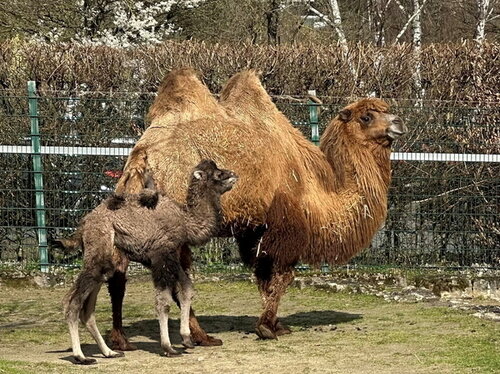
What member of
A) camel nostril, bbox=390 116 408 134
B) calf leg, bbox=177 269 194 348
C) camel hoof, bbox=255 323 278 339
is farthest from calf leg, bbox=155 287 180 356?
camel nostril, bbox=390 116 408 134

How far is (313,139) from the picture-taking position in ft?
48.0

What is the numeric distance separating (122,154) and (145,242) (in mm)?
5145

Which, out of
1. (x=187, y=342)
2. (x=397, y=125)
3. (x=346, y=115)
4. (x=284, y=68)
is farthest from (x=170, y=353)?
(x=284, y=68)

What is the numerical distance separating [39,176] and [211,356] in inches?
225

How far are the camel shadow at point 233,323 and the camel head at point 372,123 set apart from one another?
6.06 ft

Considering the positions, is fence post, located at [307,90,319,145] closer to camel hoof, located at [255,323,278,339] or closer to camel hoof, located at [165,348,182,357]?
camel hoof, located at [255,323,278,339]

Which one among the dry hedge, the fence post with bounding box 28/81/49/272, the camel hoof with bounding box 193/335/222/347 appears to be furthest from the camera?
the dry hedge

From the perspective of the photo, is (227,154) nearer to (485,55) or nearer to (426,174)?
(426,174)

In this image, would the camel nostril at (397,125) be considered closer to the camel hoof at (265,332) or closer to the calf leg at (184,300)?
the camel hoof at (265,332)

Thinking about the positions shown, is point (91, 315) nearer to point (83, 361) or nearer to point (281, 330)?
point (83, 361)

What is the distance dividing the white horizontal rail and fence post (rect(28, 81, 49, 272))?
0.11m

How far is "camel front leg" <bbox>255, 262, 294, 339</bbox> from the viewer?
10.4m

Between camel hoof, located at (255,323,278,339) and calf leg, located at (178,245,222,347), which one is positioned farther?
camel hoof, located at (255,323,278,339)

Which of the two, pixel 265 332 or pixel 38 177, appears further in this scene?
pixel 38 177
